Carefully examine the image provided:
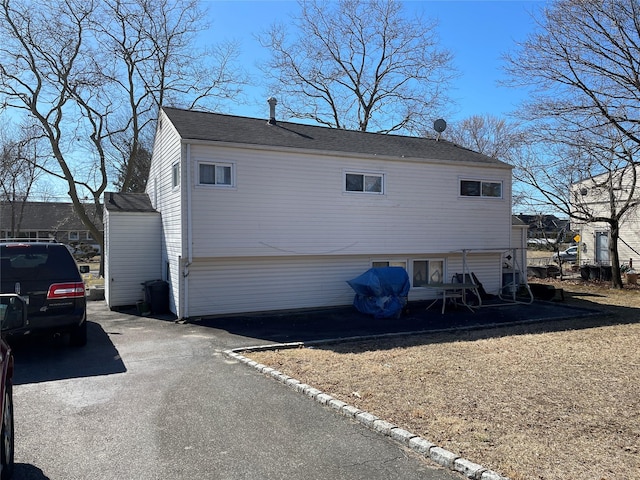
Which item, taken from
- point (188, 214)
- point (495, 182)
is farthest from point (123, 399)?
point (495, 182)

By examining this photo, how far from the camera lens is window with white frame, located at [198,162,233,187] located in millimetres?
12102

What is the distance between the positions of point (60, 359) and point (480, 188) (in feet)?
43.8

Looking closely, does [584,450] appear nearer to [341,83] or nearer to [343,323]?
[343,323]

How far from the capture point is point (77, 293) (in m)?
7.96

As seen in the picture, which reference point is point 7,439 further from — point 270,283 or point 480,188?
point 480,188

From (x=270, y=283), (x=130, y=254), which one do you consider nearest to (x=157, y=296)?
(x=130, y=254)

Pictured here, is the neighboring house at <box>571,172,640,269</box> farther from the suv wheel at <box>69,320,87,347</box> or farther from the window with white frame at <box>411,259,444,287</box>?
the suv wheel at <box>69,320,87,347</box>

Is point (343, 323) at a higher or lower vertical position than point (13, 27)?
lower

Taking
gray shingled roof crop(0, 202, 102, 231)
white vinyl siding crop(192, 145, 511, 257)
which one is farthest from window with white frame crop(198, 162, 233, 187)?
gray shingled roof crop(0, 202, 102, 231)

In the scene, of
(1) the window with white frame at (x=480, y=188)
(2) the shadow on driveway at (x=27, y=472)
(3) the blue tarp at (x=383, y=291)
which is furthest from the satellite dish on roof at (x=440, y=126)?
(2) the shadow on driveway at (x=27, y=472)

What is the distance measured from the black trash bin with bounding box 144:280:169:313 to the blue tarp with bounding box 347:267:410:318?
530cm

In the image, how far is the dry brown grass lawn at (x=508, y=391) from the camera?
414cm

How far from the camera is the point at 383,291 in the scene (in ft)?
41.8

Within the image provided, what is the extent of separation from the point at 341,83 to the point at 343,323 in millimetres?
24162
